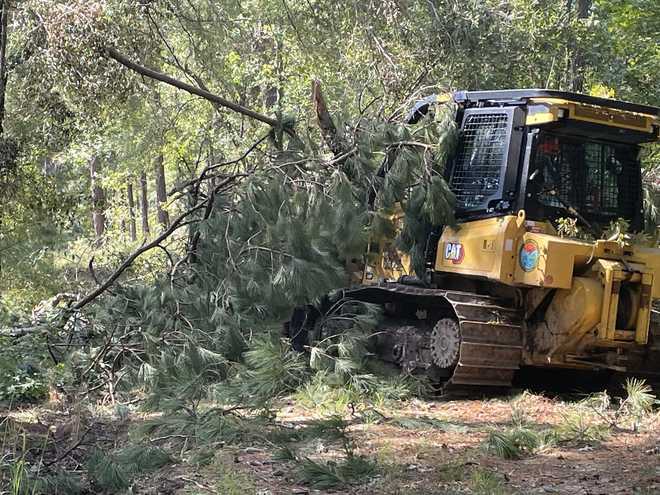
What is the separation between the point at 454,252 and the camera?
8594 millimetres

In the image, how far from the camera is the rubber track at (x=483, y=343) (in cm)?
809

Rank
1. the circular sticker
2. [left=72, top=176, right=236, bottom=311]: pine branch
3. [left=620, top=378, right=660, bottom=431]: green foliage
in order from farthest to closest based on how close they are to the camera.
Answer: [left=72, top=176, right=236, bottom=311]: pine branch < the circular sticker < [left=620, top=378, right=660, bottom=431]: green foliage

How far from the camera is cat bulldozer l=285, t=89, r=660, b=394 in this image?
7.84m

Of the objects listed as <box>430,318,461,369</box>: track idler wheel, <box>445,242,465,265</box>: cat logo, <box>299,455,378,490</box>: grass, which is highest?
<box>445,242,465,265</box>: cat logo

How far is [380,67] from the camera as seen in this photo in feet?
41.4

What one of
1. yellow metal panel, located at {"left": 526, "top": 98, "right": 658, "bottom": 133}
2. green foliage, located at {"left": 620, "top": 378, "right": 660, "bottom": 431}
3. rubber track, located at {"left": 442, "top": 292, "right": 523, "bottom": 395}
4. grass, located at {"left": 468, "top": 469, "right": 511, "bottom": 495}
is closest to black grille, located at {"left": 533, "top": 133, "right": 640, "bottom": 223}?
yellow metal panel, located at {"left": 526, "top": 98, "right": 658, "bottom": 133}

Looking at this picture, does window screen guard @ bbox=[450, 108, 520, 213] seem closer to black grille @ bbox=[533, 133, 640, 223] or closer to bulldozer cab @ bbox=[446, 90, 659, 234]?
bulldozer cab @ bbox=[446, 90, 659, 234]

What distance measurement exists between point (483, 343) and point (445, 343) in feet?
1.63

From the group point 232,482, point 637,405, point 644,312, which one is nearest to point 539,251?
point 644,312

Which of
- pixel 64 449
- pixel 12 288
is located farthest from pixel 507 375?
pixel 12 288

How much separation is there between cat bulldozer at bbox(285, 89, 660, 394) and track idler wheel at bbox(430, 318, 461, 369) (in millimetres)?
17

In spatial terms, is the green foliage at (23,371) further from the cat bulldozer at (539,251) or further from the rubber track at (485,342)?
the rubber track at (485,342)

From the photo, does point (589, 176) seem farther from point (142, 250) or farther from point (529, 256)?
point (142, 250)

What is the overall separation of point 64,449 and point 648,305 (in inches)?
199
